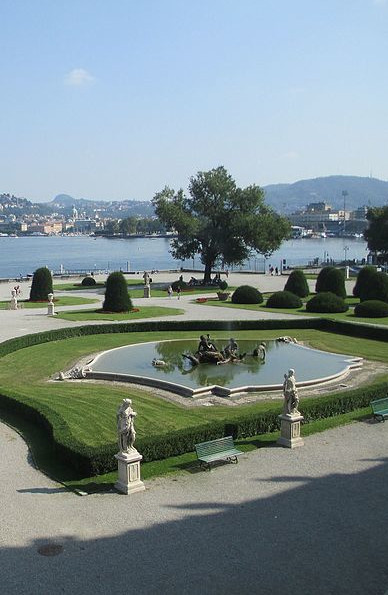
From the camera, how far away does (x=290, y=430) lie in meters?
16.5

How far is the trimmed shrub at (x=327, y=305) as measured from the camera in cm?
4266

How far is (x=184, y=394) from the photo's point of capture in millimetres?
21500

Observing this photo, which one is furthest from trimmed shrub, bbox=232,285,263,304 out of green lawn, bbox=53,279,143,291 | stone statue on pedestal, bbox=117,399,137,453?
stone statue on pedestal, bbox=117,399,137,453

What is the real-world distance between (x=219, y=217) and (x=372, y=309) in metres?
27.1

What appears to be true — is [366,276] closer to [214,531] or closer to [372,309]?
[372,309]

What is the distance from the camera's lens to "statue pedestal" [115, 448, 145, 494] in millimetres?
13500

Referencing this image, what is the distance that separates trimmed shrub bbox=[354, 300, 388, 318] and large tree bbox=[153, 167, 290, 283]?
22.3m

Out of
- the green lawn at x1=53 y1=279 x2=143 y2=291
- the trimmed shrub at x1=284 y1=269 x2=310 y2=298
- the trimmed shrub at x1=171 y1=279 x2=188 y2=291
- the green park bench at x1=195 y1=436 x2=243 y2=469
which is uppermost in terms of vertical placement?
the trimmed shrub at x1=284 y1=269 x2=310 y2=298

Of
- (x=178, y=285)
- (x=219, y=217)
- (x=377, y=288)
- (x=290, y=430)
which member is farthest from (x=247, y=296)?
(x=290, y=430)

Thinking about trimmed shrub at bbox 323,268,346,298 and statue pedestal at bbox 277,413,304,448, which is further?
trimmed shrub at bbox 323,268,346,298

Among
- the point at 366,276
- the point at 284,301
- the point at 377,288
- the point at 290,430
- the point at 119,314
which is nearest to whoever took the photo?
the point at 290,430

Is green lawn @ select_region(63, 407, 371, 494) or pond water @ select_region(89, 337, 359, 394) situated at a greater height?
pond water @ select_region(89, 337, 359, 394)

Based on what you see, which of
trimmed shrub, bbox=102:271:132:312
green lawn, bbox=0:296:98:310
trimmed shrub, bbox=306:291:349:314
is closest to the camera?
trimmed shrub, bbox=102:271:132:312

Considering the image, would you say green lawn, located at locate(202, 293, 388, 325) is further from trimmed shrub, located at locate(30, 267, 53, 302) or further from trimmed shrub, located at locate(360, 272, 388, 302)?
trimmed shrub, located at locate(30, 267, 53, 302)
